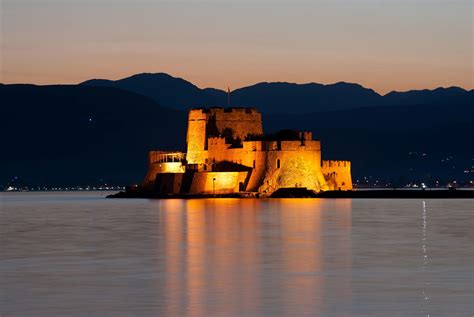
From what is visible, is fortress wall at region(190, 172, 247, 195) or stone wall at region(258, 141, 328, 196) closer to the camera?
stone wall at region(258, 141, 328, 196)

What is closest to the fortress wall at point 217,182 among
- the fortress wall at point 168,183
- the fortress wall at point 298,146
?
the fortress wall at point 168,183

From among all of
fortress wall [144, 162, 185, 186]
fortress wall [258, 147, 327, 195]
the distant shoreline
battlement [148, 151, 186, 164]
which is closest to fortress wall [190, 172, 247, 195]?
the distant shoreline

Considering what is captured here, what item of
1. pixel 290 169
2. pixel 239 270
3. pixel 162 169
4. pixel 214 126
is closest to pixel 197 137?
pixel 214 126

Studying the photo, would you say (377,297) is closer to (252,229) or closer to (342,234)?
(342,234)

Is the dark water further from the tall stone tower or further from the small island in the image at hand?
the tall stone tower

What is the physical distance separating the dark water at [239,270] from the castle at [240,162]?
3154 centimetres

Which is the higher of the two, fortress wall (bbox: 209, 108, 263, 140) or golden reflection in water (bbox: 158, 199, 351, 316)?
fortress wall (bbox: 209, 108, 263, 140)

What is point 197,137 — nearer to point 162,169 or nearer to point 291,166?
point 162,169

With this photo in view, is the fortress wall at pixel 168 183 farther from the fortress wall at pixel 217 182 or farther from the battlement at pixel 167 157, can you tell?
the fortress wall at pixel 217 182

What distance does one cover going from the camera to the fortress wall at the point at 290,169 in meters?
83.6

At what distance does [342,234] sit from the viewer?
4544cm

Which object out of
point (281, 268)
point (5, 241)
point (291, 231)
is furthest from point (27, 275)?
point (291, 231)

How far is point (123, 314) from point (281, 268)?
9.44 m

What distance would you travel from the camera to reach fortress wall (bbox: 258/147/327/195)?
274 feet
